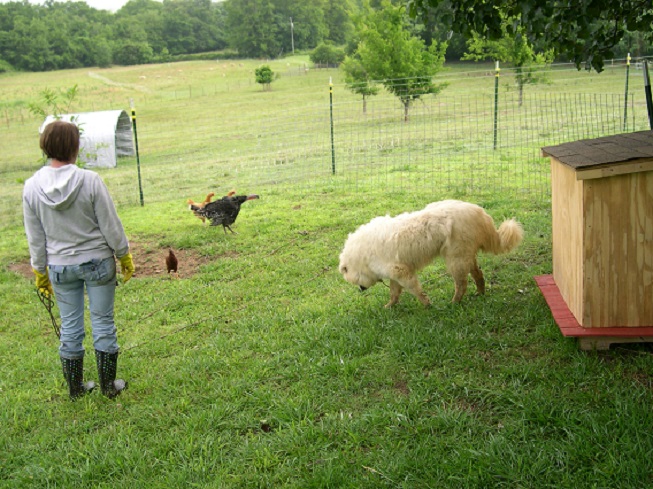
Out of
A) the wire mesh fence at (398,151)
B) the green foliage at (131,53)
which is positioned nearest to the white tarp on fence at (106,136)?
the wire mesh fence at (398,151)

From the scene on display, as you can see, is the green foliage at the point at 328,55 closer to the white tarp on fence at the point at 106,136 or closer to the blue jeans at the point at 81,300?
the white tarp on fence at the point at 106,136

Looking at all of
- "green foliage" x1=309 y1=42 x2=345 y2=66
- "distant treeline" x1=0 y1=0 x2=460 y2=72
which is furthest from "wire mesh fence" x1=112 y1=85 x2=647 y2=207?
"distant treeline" x1=0 y1=0 x2=460 y2=72

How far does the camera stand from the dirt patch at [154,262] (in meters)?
8.12

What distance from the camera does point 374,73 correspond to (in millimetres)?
27609

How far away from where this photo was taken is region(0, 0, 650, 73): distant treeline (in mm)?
75000

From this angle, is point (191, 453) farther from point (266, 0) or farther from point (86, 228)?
point (266, 0)

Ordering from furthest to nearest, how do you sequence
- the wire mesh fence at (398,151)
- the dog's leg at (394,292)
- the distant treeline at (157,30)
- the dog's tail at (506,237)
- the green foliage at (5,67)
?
the distant treeline at (157,30)
the green foliage at (5,67)
the wire mesh fence at (398,151)
the dog's leg at (394,292)
the dog's tail at (506,237)

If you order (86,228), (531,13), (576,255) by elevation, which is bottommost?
(576,255)

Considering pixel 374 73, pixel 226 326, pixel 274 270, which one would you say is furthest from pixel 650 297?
pixel 374 73

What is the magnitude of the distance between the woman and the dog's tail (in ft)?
11.3

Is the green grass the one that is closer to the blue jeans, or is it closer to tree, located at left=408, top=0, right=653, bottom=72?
the blue jeans

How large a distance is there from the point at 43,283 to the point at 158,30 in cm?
10447

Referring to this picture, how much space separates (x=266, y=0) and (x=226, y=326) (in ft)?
338

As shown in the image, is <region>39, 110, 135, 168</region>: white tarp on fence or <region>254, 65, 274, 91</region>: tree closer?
<region>39, 110, 135, 168</region>: white tarp on fence
